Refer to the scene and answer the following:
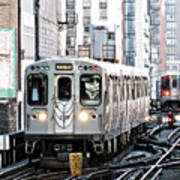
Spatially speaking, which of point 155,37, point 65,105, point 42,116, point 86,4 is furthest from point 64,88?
point 155,37

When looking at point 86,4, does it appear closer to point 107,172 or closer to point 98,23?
point 98,23

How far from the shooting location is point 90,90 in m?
16.6

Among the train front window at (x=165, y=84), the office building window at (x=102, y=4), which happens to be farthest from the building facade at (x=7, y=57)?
the office building window at (x=102, y=4)

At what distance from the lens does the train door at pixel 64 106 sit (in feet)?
54.2

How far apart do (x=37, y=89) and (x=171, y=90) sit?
99.6ft

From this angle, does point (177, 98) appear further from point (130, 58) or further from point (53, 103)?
point (130, 58)

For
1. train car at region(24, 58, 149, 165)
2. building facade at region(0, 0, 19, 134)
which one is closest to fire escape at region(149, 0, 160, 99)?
building facade at region(0, 0, 19, 134)

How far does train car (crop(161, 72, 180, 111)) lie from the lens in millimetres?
45906

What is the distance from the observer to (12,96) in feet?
95.7

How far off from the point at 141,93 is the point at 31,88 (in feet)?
31.1

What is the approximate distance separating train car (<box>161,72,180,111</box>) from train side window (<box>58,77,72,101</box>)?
97.8 ft

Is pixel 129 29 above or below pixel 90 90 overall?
above

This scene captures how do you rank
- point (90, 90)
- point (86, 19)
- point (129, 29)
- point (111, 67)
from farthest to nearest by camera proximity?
point (129, 29)
point (86, 19)
point (111, 67)
point (90, 90)

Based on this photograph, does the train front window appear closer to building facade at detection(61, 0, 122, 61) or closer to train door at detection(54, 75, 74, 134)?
train door at detection(54, 75, 74, 134)
